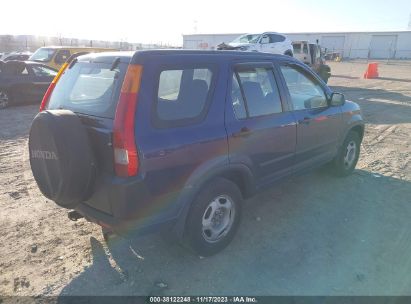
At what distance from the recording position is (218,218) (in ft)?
10.9

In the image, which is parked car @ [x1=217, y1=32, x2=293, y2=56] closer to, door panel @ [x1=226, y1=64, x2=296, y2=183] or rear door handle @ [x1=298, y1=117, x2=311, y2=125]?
rear door handle @ [x1=298, y1=117, x2=311, y2=125]

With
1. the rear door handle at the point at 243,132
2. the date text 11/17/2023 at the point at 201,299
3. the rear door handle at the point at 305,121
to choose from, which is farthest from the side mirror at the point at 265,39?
the date text 11/17/2023 at the point at 201,299

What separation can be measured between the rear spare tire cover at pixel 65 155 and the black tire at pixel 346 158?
3.72 metres

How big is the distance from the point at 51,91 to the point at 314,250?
3180 millimetres

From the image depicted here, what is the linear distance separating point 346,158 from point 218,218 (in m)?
2.82

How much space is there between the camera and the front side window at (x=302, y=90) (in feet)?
12.9

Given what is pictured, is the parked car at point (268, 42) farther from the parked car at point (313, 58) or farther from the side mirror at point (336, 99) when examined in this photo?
the side mirror at point (336, 99)

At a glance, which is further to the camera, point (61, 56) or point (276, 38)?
point (276, 38)

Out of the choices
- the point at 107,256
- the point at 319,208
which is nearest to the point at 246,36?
the point at 319,208

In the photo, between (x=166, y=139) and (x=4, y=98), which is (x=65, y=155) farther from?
(x=4, y=98)

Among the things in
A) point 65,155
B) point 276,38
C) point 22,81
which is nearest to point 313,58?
point 276,38

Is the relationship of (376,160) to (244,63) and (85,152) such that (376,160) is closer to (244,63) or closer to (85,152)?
(244,63)

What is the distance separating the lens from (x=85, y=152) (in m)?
2.56

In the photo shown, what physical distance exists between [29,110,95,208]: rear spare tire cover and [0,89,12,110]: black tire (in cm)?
873
